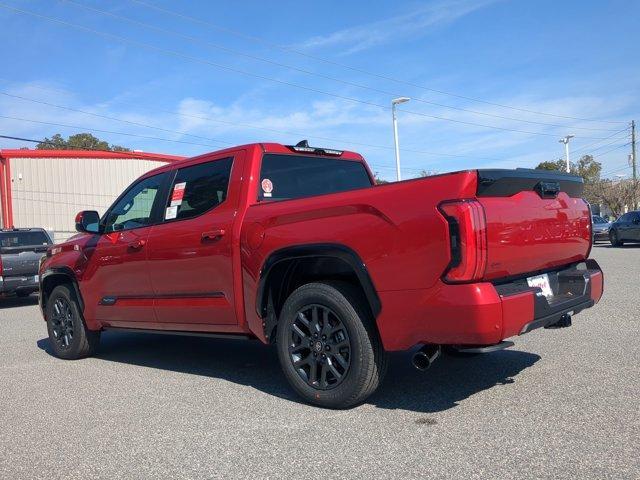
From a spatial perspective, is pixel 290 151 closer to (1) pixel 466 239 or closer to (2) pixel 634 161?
(1) pixel 466 239

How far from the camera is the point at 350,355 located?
4.20 meters

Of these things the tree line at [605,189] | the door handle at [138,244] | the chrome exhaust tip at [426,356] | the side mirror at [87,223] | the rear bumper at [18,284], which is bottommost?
the chrome exhaust tip at [426,356]

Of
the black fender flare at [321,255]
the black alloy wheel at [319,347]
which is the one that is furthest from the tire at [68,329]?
the black alloy wheel at [319,347]

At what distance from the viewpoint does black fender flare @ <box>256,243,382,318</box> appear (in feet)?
13.3

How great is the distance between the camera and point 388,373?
17.6 ft

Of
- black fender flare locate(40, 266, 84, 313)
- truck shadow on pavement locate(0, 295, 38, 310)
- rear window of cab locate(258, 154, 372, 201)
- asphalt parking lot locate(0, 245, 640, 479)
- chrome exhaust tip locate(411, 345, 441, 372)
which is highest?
rear window of cab locate(258, 154, 372, 201)

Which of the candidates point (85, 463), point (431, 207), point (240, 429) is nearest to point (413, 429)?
point (240, 429)

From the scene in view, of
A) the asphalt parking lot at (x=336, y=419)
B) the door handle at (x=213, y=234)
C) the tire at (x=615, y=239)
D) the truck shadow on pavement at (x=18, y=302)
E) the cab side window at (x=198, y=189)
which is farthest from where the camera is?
the tire at (x=615, y=239)

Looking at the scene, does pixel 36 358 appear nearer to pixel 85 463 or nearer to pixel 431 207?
pixel 85 463

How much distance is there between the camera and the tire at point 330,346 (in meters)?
4.16

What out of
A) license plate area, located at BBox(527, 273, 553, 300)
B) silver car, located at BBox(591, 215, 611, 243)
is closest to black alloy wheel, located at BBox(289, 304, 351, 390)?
license plate area, located at BBox(527, 273, 553, 300)

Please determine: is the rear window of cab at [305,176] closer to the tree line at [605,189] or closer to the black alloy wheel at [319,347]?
the black alloy wheel at [319,347]

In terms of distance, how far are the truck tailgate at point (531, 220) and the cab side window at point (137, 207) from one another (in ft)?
10.8

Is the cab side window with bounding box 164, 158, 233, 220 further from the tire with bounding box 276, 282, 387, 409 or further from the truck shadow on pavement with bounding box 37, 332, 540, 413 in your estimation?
the truck shadow on pavement with bounding box 37, 332, 540, 413
